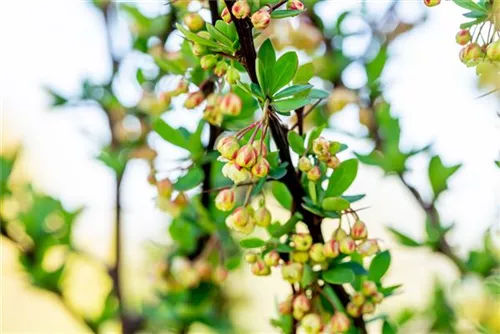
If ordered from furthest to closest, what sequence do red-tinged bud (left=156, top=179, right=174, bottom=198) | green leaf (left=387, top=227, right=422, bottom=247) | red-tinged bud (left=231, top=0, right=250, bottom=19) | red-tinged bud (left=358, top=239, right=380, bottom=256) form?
green leaf (left=387, top=227, right=422, bottom=247) < red-tinged bud (left=156, top=179, right=174, bottom=198) < red-tinged bud (left=358, top=239, right=380, bottom=256) < red-tinged bud (left=231, top=0, right=250, bottom=19)

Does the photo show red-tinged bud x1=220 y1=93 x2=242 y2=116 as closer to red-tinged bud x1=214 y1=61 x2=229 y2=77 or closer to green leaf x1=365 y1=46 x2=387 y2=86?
red-tinged bud x1=214 y1=61 x2=229 y2=77

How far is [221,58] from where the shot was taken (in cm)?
42

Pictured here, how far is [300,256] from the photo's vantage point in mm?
433

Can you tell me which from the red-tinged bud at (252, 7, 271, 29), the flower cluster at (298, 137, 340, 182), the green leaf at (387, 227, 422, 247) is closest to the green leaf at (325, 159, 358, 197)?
the flower cluster at (298, 137, 340, 182)

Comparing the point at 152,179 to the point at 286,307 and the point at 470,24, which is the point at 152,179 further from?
the point at 470,24

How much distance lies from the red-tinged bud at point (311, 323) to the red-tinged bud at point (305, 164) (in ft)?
0.32

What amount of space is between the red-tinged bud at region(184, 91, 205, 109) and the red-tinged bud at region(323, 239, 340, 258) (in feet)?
0.44

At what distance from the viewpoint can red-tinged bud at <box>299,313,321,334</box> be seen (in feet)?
1.43

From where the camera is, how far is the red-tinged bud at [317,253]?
0.43 meters

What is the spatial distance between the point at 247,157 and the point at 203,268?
0.35 meters

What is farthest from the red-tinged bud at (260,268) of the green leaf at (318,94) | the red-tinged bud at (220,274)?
the red-tinged bud at (220,274)

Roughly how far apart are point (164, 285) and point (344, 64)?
1.04 feet

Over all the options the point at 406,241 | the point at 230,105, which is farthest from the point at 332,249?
the point at 406,241

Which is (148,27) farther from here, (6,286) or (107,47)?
(6,286)
